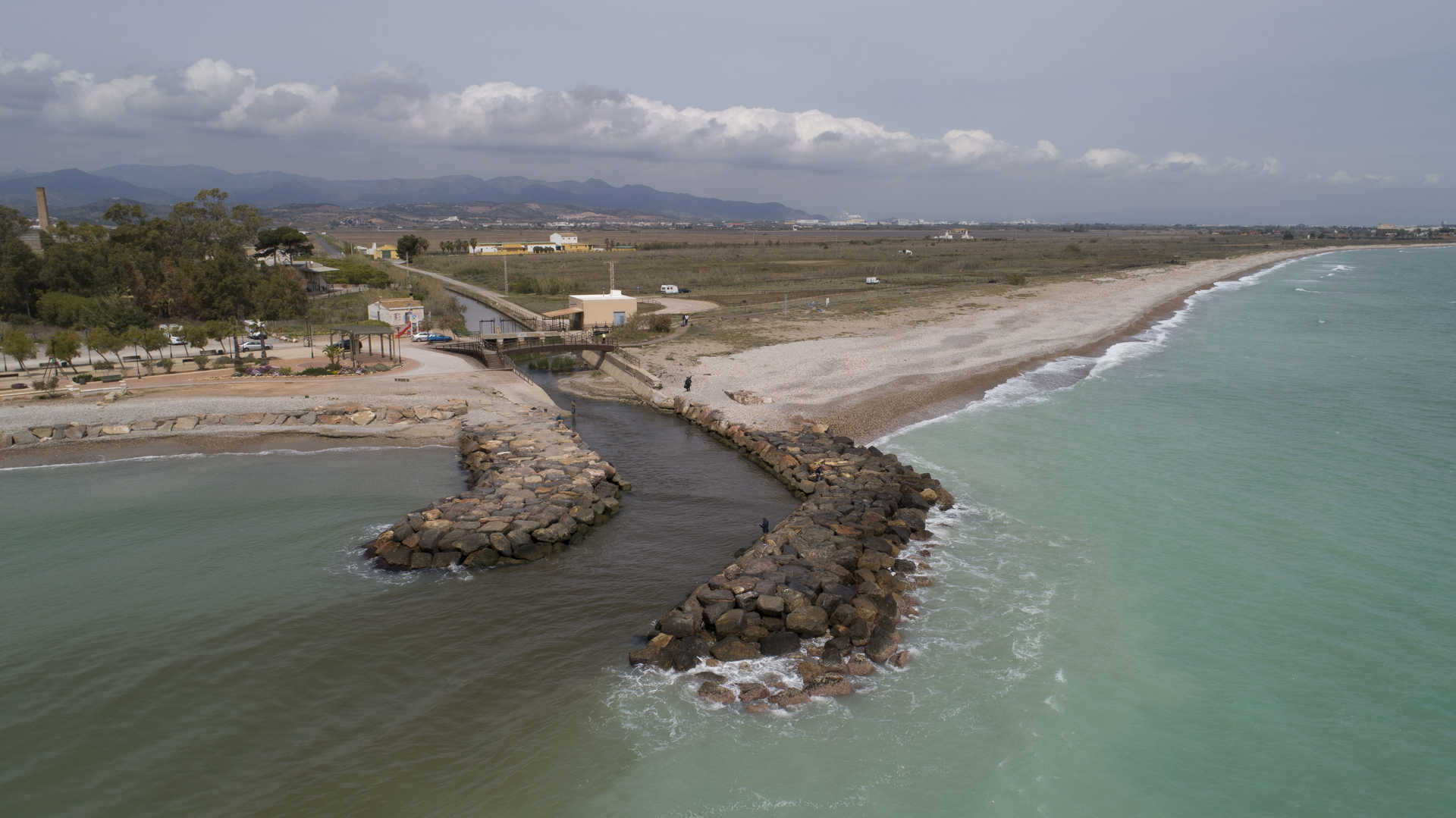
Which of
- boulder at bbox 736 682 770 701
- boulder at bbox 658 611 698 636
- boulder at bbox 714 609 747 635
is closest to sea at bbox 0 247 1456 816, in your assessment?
boulder at bbox 736 682 770 701

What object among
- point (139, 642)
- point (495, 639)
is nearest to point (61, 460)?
point (139, 642)

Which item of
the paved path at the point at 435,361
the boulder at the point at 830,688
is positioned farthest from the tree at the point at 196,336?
the boulder at the point at 830,688

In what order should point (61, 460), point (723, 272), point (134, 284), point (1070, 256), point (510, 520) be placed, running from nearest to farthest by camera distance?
1. point (510, 520)
2. point (61, 460)
3. point (134, 284)
4. point (723, 272)
5. point (1070, 256)

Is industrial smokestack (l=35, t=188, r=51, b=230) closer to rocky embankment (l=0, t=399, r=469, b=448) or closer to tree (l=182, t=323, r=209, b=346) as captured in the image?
tree (l=182, t=323, r=209, b=346)

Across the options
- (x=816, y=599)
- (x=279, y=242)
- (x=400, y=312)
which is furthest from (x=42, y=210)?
(x=816, y=599)

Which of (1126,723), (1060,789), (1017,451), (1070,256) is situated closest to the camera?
(1060,789)

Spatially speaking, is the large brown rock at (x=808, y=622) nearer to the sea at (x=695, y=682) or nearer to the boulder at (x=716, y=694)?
the sea at (x=695, y=682)

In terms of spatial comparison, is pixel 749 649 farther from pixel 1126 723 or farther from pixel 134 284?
pixel 134 284
